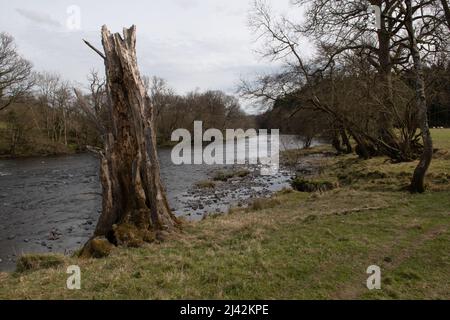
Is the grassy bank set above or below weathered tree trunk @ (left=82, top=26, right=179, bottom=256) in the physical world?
below

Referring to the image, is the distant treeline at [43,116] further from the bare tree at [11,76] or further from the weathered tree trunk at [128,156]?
the weathered tree trunk at [128,156]

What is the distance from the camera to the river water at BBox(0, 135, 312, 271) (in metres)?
13.9

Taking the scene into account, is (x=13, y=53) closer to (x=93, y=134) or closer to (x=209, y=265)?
(x=93, y=134)

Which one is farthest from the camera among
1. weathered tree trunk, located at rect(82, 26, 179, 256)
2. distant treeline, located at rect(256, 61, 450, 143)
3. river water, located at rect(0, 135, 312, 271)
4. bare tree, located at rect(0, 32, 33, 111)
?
bare tree, located at rect(0, 32, 33, 111)

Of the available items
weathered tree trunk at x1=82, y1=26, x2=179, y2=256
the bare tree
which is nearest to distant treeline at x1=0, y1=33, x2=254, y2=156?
the bare tree

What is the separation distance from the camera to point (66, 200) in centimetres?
2139

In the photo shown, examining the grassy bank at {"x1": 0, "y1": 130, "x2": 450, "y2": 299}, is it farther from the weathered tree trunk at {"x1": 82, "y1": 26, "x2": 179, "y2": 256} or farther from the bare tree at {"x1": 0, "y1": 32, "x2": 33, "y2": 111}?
the bare tree at {"x1": 0, "y1": 32, "x2": 33, "y2": 111}

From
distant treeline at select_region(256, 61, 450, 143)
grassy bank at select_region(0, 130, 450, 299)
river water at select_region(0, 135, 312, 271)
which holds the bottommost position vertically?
river water at select_region(0, 135, 312, 271)

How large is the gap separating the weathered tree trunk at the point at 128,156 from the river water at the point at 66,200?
2.99 ft

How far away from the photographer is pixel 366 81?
2044 cm

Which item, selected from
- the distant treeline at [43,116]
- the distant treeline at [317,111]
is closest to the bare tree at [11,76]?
the distant treeline at [43,116]

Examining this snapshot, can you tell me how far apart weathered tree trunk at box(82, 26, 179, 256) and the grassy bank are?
44.3 inches

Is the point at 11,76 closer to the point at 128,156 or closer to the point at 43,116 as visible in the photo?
the point at 43,116
